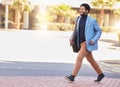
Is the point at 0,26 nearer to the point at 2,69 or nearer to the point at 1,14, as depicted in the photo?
the point at 1,14

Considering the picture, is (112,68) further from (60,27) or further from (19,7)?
(60,27)

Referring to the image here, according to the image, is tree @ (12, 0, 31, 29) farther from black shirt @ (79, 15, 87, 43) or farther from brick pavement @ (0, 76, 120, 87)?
black shirt @ (79, 15, 87, 43)

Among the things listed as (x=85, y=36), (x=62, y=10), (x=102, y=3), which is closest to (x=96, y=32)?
(x=85, y=36)

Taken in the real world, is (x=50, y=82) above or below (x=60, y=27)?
above

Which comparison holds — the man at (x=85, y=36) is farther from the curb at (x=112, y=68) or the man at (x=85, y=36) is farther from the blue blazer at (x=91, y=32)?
the curb at (x=112, y=68)

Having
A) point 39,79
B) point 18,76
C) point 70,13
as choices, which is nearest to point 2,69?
point 18,76

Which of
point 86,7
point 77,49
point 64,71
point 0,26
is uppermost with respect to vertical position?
point 86,7

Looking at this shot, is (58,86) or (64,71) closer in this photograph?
(58,86)

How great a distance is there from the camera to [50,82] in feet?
31.3

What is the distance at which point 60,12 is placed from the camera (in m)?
55.6

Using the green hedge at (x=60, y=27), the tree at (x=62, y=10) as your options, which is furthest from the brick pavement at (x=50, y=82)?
the tree at (x=62, y=10)

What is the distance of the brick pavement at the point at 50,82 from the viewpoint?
9039 millimetres

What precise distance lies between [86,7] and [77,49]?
0.98m

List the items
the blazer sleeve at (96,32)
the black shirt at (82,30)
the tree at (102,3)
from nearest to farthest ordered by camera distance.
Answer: the blazer sleeve at (96,32) → the black shirt at (82,30) → the tree at (102,3)
